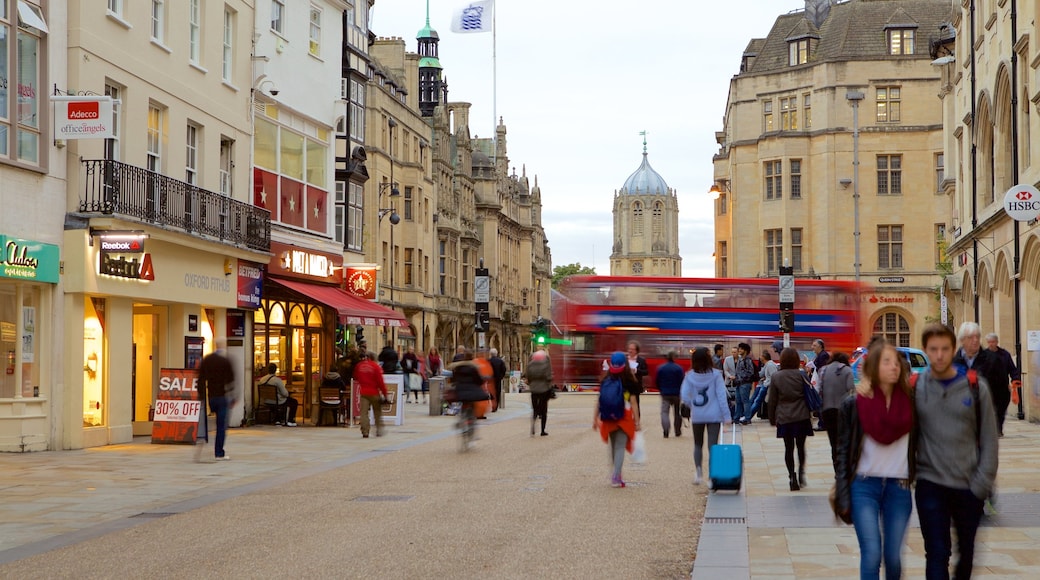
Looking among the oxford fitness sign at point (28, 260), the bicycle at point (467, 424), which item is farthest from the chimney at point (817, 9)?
the oxford fitness sign at point (28, 260)

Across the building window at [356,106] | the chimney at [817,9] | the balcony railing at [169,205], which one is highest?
the chimney at [817,9]

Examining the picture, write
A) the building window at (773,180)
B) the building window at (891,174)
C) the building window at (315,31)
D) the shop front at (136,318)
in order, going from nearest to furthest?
the shop front at (136,318), the building window at (315,31), the building window at (891,174), the building window at (773,180)

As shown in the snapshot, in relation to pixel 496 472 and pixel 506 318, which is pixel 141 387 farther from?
pixel 506 318

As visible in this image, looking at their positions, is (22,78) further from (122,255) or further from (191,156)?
(191,156)

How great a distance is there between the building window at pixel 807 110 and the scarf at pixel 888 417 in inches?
2360

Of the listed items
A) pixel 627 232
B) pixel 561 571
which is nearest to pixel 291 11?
pixel 561 571

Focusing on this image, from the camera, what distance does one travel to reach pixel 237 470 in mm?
18109

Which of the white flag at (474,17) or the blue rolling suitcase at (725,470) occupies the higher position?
the white flag at (474,17)

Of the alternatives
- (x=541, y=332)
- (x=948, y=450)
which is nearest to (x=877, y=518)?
(x=948, y=450)

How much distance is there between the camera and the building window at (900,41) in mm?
64625

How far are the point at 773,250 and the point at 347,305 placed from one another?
3852 cm

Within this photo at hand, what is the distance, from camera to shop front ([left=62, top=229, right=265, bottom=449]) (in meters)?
21.5

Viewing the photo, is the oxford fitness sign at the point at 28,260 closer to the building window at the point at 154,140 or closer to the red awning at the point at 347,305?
the building window at the point at 154,140

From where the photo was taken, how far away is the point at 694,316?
4656cm
